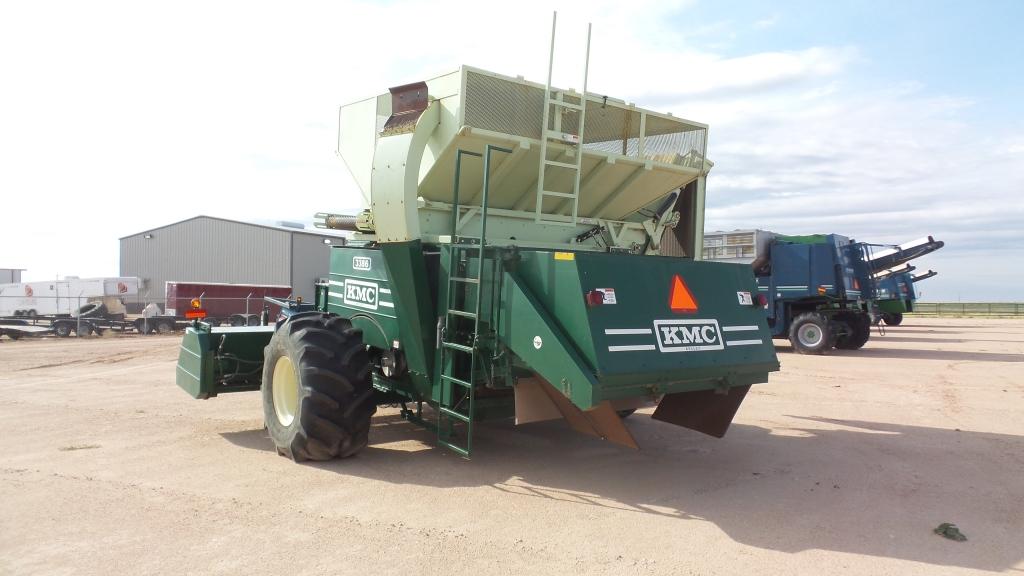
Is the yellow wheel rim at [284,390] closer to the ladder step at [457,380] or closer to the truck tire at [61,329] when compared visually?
the ladder step at [457,380]

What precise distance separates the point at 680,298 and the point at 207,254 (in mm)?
38298

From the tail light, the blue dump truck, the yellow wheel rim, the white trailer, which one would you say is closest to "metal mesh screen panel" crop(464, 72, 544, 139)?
the tail light

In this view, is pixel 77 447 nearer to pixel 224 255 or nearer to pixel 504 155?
pixel 504 155

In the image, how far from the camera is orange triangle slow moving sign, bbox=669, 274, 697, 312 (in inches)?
204

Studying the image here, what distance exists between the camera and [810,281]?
1697cm

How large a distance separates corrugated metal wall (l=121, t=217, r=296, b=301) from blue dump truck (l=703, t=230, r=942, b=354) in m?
24.7

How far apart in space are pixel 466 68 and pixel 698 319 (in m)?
2.69

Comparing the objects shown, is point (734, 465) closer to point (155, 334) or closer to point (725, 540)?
point (725, 540)

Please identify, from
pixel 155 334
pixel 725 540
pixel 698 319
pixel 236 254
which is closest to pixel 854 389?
pixel 698 319

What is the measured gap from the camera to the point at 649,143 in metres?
6.83

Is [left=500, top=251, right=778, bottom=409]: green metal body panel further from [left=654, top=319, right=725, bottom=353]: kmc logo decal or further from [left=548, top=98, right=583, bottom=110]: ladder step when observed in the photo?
[left=548, top=98, right=583, bottom=110]: ladder step

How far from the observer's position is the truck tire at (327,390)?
5.66 meters

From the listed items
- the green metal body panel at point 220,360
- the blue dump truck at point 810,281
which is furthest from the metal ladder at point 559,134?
the blue dump truck at point 810,281

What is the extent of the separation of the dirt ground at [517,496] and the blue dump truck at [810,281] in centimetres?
828
